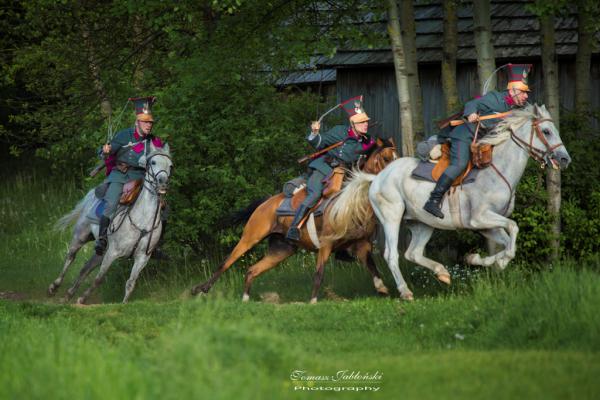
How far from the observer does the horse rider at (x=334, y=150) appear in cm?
1560

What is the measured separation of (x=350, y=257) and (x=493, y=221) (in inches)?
116

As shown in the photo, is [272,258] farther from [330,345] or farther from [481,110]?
[330,345]

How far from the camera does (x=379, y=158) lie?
15.9 metres

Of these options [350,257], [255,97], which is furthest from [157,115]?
[350,257]

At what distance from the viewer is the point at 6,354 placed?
9.46 m

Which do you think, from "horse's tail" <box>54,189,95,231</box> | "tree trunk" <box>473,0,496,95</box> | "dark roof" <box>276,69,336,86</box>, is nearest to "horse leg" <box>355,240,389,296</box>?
"tree trunk" <box>473,0,496,95</box>

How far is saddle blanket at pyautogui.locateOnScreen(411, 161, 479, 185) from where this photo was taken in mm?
14438

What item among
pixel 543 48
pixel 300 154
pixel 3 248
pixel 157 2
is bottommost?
pixel 3 248

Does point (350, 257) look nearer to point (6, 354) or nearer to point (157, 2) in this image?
point (157, 2)

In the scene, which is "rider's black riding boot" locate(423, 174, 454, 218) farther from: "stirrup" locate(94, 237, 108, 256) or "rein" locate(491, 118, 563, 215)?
"stirrup" locate(94, 237, 108, 256)

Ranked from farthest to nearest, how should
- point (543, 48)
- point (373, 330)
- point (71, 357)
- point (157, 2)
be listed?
point (157, 2), point (543, 48), point (373, 330), point (71, 357)

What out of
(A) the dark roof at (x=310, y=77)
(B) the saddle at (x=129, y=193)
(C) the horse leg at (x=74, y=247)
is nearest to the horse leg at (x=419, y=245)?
(B) the saddle at (x=129, y=193)

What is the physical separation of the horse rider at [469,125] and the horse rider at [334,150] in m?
1.67

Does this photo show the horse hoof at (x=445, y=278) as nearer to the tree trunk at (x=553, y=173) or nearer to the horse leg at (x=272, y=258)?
the tree trunk at (x=553, y=173)
